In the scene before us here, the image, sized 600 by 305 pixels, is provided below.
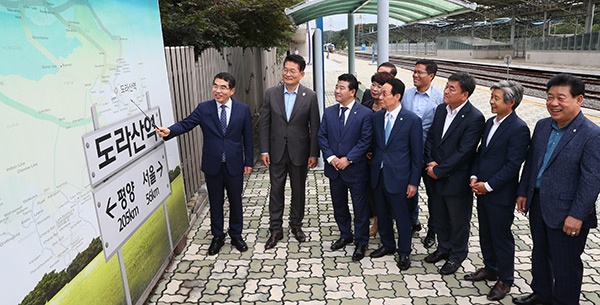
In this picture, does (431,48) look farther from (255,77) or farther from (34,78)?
(34,78)

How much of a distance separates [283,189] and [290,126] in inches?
29.7

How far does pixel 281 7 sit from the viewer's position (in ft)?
30.3

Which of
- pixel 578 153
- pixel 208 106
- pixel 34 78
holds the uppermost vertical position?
pixel 34 78

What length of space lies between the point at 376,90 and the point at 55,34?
290 cm

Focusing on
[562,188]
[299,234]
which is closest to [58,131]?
[299,234]

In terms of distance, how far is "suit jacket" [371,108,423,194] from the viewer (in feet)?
12.4

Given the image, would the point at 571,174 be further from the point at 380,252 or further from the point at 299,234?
the point at 299,234

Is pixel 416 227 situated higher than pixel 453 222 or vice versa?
pixel 453 222

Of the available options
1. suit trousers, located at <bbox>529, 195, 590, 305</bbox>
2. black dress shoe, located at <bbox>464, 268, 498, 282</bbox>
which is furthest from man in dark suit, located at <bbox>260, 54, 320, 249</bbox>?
suit trousers, located at <bbox>529, 195, 590, 305</bbox>

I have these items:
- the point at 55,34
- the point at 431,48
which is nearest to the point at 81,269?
the point at 55,34

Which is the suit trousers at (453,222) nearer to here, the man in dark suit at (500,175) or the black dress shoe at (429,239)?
the man in dark suit at (500,175)

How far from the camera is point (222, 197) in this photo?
446 cm

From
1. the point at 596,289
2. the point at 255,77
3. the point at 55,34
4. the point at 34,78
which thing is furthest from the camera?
the point at 255,77

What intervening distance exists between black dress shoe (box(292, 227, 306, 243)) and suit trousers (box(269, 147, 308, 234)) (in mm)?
45
